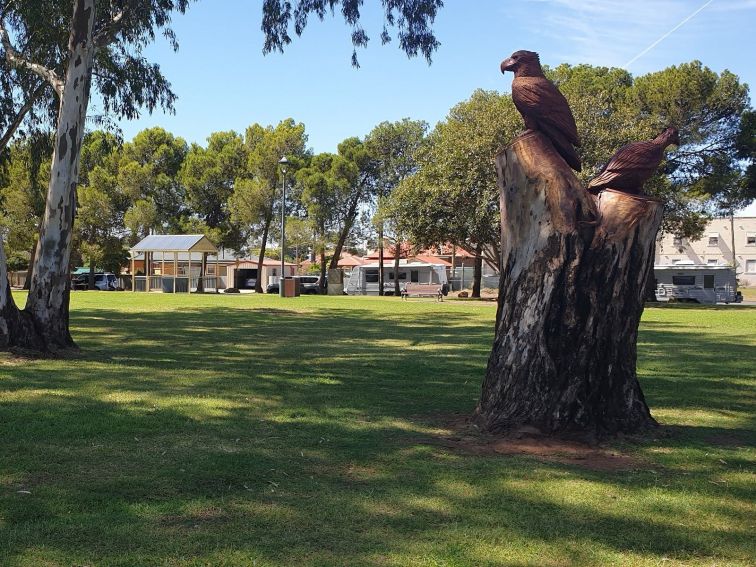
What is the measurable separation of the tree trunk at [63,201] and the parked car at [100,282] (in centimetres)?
4160

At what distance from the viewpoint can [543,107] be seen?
Answer: 6.34 metres

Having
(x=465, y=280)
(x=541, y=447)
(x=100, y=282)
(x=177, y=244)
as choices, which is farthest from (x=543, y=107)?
(x=100, y=282)

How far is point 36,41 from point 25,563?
15.1 metres

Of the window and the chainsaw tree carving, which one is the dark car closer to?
the window

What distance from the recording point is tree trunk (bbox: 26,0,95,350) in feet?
37.0

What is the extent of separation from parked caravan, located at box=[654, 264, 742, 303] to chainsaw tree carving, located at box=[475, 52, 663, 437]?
114 ft

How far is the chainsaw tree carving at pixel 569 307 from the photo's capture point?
228 inches

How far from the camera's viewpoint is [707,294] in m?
37.6

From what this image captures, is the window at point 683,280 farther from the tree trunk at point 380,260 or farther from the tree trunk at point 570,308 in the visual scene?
the tree trunk at point 570,308

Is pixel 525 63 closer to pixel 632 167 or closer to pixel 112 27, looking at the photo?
pixel 632 167

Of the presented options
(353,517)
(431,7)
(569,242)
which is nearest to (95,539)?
(353,517)

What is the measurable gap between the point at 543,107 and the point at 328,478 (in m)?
3.66

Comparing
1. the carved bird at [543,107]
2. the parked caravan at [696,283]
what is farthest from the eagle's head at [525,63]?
the parked caravan at [696,283]

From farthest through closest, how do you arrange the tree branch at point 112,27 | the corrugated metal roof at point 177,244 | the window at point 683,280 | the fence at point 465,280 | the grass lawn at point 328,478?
1. the fence at point 465,280
2. the corrugated metal roof at point 177,244
3. the window at point 683,280
4. the tree branch at point 112,27
5. the grass lawn at point 328,478
